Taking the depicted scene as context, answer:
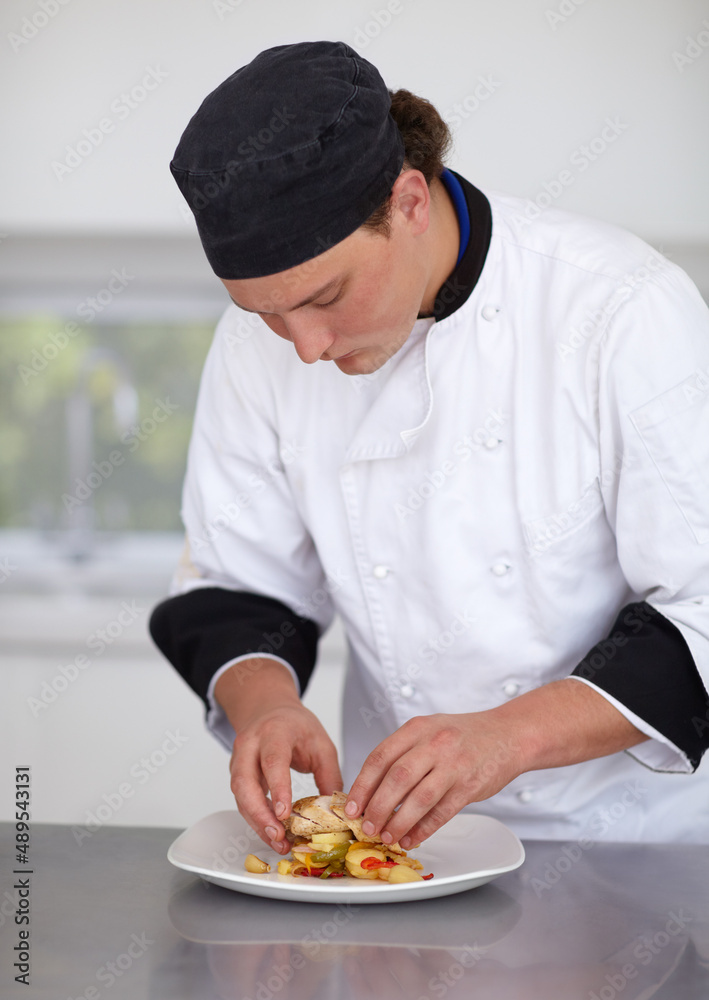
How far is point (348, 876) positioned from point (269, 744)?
0.63 feet

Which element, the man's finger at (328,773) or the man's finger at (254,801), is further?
the man's finger at (328,773)

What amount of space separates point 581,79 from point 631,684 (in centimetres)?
176

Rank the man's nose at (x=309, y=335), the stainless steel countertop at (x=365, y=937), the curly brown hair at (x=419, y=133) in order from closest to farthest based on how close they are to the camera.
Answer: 1. the stainless steel countertop at (x=365, y=937)
2. the man's nose at (x=309, y=335)
3. the curly brown hair at (x=419, y=133)

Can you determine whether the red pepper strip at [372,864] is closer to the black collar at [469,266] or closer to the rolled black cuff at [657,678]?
the rolled black cuff at [657,678]

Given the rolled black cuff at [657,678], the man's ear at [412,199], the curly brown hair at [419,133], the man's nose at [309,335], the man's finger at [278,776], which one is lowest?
the man's finger at [278,776]

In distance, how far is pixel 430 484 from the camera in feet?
4.34

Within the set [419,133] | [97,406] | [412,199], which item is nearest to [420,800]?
[412,199]

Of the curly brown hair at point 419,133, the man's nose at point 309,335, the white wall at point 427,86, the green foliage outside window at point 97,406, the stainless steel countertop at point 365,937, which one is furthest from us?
the green foliage outside window at point 97,406

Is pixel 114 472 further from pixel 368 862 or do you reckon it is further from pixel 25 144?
pixel 368 862

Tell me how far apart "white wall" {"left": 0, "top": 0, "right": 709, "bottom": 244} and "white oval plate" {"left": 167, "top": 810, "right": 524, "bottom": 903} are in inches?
67.2

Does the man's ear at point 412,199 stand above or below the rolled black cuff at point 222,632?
above

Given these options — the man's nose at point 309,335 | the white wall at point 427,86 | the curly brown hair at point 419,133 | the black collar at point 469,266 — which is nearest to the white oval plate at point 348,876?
the man's nose at point 309,335

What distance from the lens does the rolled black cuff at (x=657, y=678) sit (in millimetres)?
1150

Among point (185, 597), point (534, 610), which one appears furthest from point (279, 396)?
point (534, 610)
